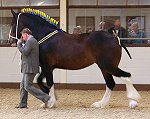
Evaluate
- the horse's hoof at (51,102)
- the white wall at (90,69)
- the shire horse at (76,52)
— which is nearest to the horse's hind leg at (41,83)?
the shire horse at (76,52)

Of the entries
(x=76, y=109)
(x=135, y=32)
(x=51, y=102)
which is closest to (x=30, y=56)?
(x=51, y=102)

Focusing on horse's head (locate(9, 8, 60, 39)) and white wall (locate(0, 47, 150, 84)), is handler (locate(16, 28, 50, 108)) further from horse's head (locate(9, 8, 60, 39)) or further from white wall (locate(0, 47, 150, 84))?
white wall (locate(0, 47, 150, 84))

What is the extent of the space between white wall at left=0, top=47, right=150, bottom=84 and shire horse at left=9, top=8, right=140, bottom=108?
3.52 metres

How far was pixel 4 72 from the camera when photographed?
547 inches

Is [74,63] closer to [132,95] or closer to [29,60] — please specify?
[29,60]

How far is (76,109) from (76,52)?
122cm

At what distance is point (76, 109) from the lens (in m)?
9.58

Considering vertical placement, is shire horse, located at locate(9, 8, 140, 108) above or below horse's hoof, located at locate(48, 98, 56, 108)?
above

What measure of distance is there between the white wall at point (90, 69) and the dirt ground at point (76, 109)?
1.06 meters

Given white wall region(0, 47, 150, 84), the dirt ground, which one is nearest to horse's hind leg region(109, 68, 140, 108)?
the dirt ground

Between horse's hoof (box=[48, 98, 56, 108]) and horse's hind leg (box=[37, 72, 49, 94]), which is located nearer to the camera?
horse's hoof (box=[48, 98, 56, 108])

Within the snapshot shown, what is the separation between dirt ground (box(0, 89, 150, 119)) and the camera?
877 cm

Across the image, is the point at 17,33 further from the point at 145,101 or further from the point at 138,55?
the point at 138,55

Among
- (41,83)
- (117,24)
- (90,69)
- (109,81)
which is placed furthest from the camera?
(117,24)
